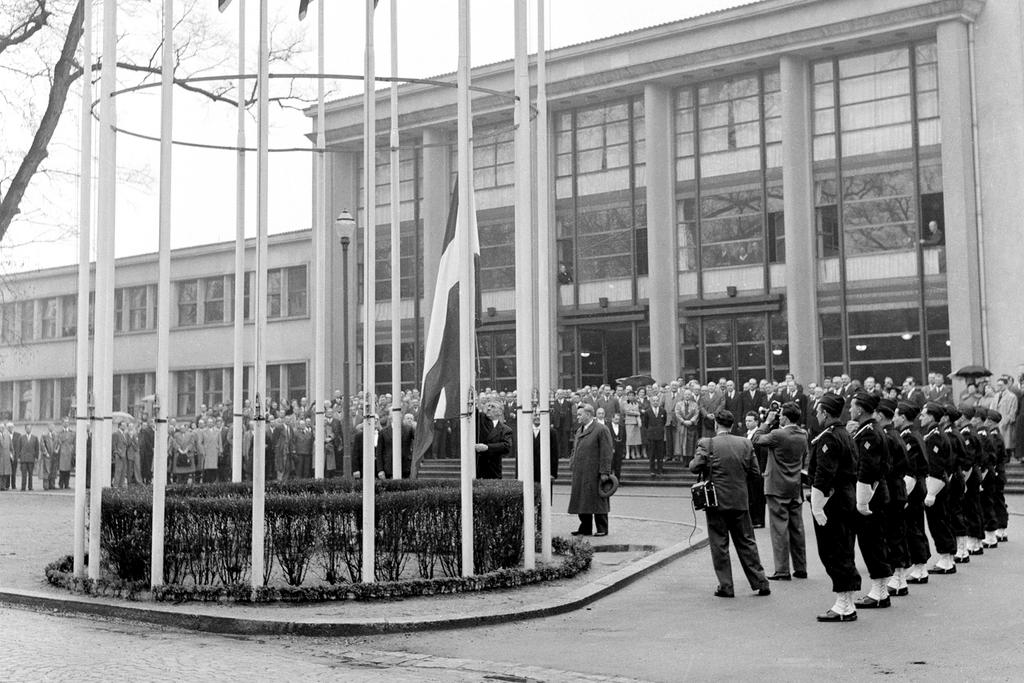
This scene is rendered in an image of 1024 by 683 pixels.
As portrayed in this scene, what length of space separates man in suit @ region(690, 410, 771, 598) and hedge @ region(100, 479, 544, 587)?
226cm

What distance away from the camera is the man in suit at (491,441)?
1950cm

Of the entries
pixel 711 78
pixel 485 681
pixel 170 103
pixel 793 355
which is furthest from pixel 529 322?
pixel 711 78

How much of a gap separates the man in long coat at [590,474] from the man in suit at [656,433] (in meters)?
11.2

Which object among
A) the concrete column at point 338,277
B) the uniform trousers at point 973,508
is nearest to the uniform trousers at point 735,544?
the uniform trousers at point 973,508

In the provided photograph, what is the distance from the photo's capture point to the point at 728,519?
520 inches

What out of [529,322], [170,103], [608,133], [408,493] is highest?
[608,133]

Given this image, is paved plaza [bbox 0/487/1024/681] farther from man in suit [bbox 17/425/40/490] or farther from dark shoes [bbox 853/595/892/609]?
man in suit [bbox 17/425/40/490]

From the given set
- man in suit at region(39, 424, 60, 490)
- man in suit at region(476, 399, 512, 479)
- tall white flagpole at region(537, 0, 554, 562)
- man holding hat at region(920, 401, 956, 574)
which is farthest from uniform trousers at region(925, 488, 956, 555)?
man in suit at region(39, 424, 60, 490)

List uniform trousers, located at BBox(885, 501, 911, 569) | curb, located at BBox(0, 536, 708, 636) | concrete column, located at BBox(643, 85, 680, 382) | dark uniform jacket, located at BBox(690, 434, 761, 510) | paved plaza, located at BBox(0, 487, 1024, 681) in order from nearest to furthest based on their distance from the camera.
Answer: paved plaza, located at BBox(0, 487, 1024, 681), curb, located at BBox(0, 536, 708, 636), uniform trousers, located at BBox(885, 501, 911, 569), dark uniform jacket, located at BBox(690, 434, 761, 510), concrete column, located at BBox(643, 85, 680, 382)

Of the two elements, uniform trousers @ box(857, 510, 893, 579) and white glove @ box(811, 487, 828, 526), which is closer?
white glove @ box(811, 487, 828, 526)

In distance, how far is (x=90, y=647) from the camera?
10289mm

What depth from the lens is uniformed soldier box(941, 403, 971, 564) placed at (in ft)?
48.5

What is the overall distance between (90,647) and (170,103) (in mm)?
6185

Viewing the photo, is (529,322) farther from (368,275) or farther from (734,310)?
(734,310)
